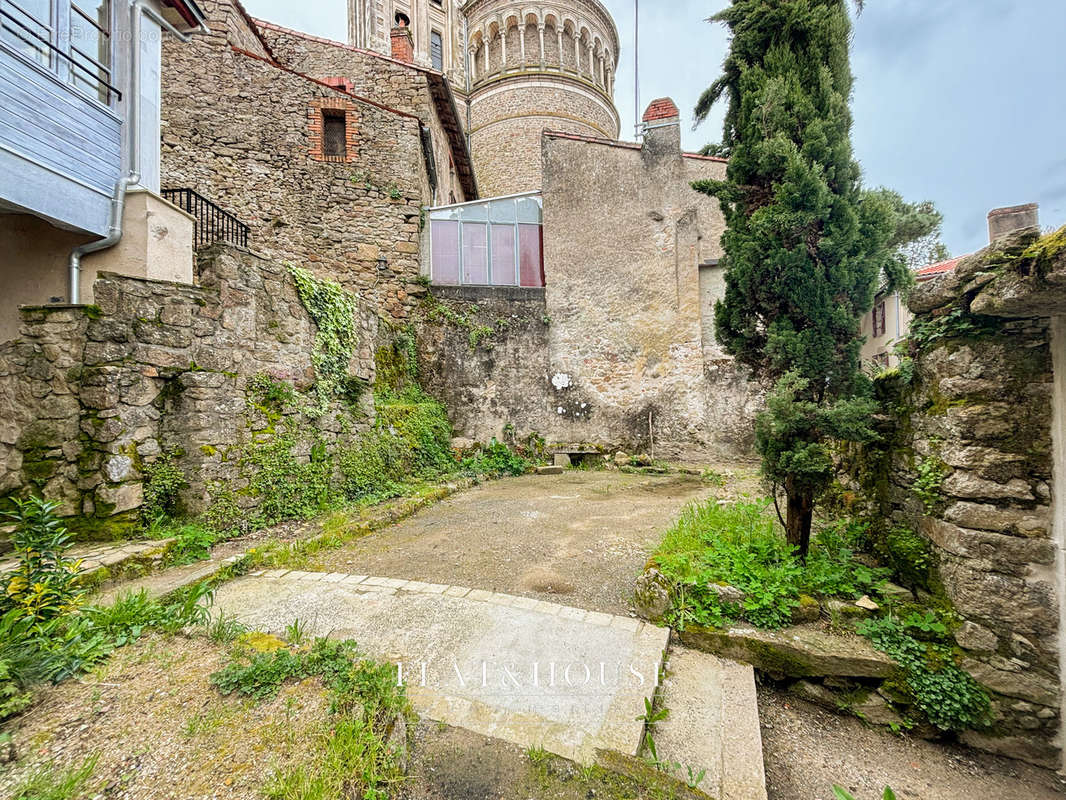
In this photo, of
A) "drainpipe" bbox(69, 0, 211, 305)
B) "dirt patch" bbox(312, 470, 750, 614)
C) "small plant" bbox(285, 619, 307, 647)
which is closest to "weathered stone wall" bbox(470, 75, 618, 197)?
"drainpipe" bbox(69, 0, 211, 305)

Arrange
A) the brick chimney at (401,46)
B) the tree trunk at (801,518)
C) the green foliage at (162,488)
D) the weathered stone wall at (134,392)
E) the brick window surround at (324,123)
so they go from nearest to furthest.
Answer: the tree trunk at (801,518) < the weathered stone wall at (134,392) < the green foliage at (162,488) < the brick window surround at (324,123) < the brick chimney at (401,46)

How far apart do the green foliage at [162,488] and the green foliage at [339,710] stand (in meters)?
2.70

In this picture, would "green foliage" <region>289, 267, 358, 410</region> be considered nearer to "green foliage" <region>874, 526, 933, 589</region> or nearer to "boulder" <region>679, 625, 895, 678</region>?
"boulder" <region>679, 625, 895, 678</region>

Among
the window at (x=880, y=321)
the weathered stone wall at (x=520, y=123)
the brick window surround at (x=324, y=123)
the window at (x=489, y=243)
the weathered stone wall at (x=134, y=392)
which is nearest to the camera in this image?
the weathered stone wall at (x=134, y=392)

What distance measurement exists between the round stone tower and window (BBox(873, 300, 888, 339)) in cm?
1228

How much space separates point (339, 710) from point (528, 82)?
21.5 m

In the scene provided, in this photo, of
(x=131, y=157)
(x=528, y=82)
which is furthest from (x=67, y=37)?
(x=528, y=82)

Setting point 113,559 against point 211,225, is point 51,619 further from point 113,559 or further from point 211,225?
point 211,225

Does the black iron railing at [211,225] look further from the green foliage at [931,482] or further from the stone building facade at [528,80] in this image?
the stone building facade at [528,80]

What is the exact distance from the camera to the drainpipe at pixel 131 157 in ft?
14.0

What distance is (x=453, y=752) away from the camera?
1841 mm

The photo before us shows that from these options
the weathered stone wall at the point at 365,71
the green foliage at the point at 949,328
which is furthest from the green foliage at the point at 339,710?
the weathered stone wall at the point at 365,71

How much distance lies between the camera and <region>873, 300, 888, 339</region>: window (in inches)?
432

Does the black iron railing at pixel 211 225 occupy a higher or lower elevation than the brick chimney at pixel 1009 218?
higher
